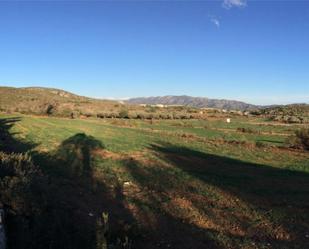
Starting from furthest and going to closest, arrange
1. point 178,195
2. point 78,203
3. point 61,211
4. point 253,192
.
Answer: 1. point 253,192
2. point 178,195
3. point 78,203
4. point 61,211

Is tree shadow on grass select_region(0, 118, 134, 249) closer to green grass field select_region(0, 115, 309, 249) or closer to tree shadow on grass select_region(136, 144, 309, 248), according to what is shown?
green grass field select_region(0, 115, 309, 249)

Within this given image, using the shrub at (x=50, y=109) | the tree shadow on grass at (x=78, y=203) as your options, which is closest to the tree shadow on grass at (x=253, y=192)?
the tree shadow on grass at (x=78, y=203)

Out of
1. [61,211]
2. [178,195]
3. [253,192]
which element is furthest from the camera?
[253,192]

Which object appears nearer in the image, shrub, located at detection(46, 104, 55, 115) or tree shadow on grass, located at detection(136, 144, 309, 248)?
tree shadow on grass, located at detection(136, 144, 309, 248)

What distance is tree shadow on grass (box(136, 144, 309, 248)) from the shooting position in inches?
441

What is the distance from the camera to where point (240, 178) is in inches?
807

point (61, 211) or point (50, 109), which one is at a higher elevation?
point (50, 109)

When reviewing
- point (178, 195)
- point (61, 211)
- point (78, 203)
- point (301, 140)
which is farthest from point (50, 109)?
point (61, 211)

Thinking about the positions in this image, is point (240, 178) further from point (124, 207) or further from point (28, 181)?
point (28, 181)

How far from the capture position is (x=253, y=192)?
675 inches

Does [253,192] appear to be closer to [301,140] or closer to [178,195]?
[178,195]

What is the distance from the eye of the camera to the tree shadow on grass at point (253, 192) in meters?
11.2

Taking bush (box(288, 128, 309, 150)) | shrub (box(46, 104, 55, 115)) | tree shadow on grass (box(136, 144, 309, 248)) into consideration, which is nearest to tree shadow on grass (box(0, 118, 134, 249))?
tree shadow on grass (box(136, 144, 309, 248))

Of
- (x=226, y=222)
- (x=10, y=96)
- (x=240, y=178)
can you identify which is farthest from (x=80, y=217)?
(x=10, y=96)
